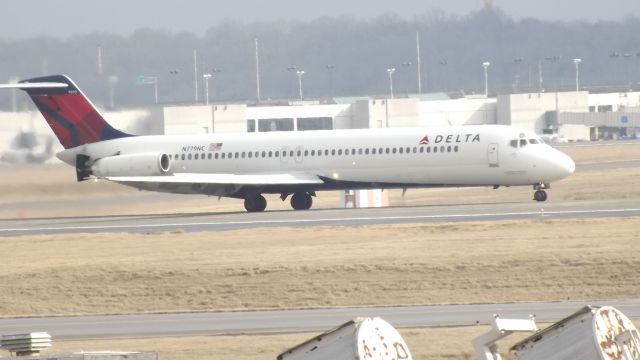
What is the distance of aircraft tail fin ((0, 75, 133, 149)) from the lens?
6156cm

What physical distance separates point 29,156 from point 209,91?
3022 inches

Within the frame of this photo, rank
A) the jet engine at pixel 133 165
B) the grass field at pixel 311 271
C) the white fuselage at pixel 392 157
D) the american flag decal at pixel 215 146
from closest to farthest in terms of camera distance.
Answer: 1. the grass field at pixel 311 271
2. the white fuselage at pixel 392 157
3. the jet engine at pixel 133 165
4. the american flag decal at pixel 215 146

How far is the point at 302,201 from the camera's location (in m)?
59.8

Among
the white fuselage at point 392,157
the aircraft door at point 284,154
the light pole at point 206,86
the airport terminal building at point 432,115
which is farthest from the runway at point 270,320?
the light pole at point 206,86

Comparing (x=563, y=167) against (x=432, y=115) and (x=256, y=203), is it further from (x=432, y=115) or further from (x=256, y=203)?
(x=432, y=115)

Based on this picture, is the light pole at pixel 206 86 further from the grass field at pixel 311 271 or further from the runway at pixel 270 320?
the runway at pixel 270 320

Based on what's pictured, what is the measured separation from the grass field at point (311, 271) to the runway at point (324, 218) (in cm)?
293

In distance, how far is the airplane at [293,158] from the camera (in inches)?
2183

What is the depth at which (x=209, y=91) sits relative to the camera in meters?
139

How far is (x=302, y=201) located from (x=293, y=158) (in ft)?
7.81

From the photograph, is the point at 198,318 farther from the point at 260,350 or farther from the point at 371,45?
the point at 371,45

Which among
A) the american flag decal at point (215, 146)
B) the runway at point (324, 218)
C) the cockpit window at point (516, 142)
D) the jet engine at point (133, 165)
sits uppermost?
the american flag decal at point (215, 146)

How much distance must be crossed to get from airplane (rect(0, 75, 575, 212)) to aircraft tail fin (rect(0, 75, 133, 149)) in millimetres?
43

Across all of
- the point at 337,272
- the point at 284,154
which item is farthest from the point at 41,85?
the point at 337,272
